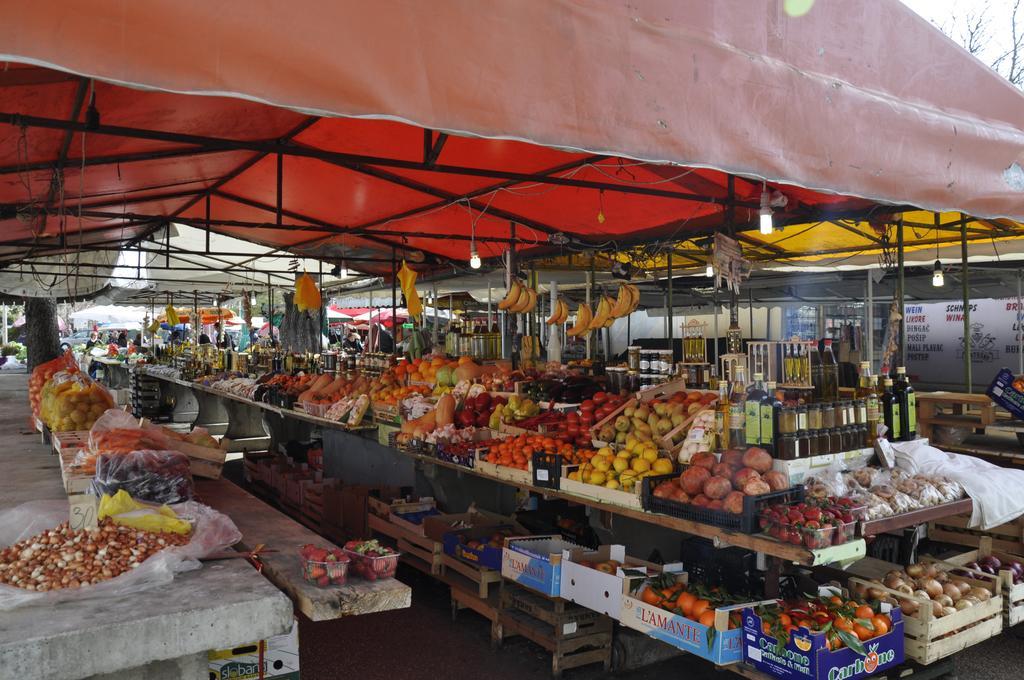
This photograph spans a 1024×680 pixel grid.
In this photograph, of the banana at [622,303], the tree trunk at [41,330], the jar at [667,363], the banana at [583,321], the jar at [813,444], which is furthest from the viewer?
the tree trunk at [41,330]

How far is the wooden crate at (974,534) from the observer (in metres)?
5.03

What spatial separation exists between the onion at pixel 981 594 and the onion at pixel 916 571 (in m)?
0.24

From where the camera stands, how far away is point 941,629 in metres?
3.48

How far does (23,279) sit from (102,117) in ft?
38.9

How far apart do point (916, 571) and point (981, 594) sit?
31cm

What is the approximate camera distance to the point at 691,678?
13.1ft

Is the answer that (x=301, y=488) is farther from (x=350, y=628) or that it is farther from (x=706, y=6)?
(x=706, y=6)

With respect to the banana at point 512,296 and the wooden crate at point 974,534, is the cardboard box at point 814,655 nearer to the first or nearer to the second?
the wooden crate at point 974,534

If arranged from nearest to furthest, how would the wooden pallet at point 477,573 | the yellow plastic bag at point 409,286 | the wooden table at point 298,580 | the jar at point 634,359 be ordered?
the wooden table at point 298,580 → the wooden pallet at point 477,573 → the jar at point 634,359 → the yellow plastic bag at point 409,286

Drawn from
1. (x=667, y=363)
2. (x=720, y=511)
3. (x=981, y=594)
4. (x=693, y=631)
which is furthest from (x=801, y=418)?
(x=667, y=363)

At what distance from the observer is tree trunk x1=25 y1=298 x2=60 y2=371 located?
2014 centimetres

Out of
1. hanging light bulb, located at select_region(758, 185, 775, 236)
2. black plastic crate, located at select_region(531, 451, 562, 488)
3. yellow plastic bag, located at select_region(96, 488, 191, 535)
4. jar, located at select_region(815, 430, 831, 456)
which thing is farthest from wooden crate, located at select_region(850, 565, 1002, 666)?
yellow plastic bag, located at select_region(96, 488, 191, 535)

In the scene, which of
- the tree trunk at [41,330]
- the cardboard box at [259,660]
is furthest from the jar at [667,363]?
the tree trunk at [41,330]

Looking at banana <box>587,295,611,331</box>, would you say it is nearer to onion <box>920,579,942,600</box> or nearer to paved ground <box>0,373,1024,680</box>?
paved ground <box>0,373,1024,680</box>
